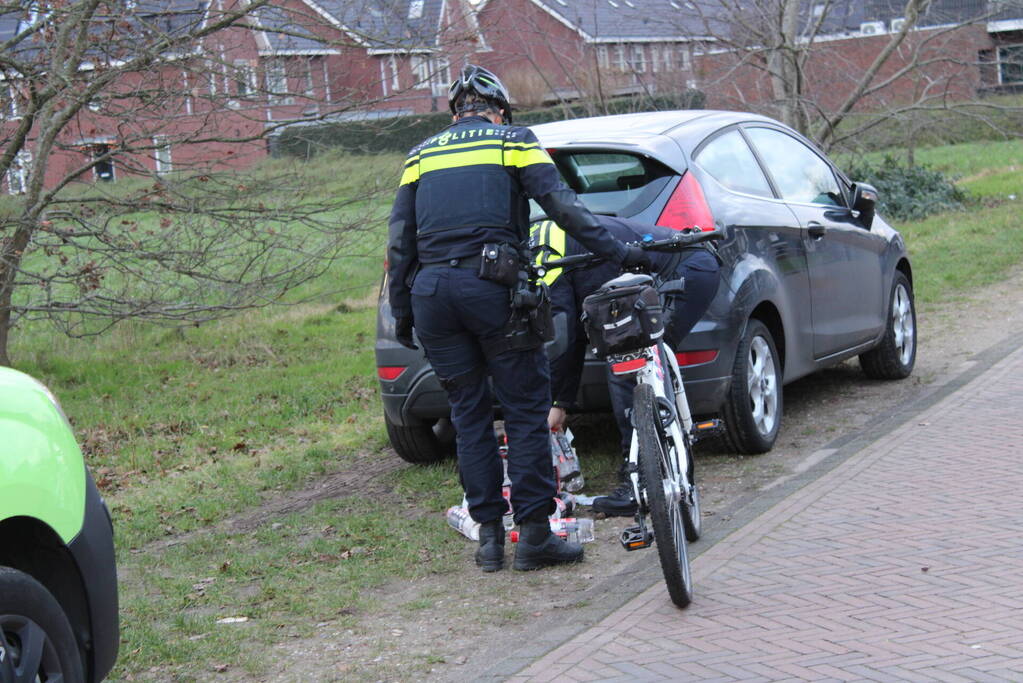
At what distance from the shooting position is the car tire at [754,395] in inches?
258

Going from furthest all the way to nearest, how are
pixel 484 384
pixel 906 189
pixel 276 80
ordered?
pixel 906 189 < pixel 276 80 < pixel 484 384

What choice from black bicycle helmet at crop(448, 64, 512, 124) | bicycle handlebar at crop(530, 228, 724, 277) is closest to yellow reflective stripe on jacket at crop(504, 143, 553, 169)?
black bicycle helmet at crop(448, 64, 512, 124)

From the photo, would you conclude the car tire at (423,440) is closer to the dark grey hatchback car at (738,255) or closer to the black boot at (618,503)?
the dark grey hatchback car at (738,255)

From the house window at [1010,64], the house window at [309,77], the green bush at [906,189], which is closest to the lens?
the house window at [309,77]

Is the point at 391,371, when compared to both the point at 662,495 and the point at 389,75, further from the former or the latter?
the point at 389,75

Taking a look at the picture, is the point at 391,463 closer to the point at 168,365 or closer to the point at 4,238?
the point at 4,238

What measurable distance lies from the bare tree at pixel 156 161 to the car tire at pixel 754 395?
163 inches

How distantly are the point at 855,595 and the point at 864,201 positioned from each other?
12.9 ft

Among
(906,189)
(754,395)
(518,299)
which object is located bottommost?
(906,189)

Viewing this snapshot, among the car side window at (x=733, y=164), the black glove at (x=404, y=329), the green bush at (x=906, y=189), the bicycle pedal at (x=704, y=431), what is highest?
the car side window at (x=733, y=164)

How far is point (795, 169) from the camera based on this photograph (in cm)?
790

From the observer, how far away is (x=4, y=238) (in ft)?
28.2

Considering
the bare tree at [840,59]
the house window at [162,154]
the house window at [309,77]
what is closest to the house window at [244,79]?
the house window at [309,77]

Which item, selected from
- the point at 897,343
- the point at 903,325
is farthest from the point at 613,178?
the point at 903,325
